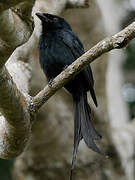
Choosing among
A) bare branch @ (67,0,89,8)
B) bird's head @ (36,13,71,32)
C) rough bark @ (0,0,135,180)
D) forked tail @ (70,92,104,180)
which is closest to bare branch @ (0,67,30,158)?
rough bark @ (0,0,135,180)

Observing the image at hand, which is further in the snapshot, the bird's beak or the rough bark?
the bird's beak

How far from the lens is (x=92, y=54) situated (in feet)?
7.39

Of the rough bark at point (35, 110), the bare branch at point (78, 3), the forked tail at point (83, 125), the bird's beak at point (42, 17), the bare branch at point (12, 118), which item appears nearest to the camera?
the rough bark at point (35, 110)

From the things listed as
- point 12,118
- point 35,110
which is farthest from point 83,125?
point 12,118

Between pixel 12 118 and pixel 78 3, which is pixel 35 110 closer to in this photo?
pixel 12 118

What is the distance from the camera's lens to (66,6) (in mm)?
4195

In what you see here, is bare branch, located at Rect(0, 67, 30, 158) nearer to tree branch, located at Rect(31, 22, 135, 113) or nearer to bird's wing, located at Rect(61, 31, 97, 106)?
tree branch, located at Rect(31, 22, 135, 113)

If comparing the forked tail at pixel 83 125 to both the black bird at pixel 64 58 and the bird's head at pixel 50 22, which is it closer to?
the black bird at pixel 64 58

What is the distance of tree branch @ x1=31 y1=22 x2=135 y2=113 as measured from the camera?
7.15ft

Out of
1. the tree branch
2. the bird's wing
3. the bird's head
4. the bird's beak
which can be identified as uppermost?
the tree branch

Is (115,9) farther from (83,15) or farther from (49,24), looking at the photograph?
(49,24)

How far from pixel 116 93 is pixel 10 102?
472cm

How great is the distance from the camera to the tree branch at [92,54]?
2.18 metres

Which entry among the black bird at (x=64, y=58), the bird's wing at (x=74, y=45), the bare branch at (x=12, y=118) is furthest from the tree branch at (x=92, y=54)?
the bird's wing at (x=74, y=45)
